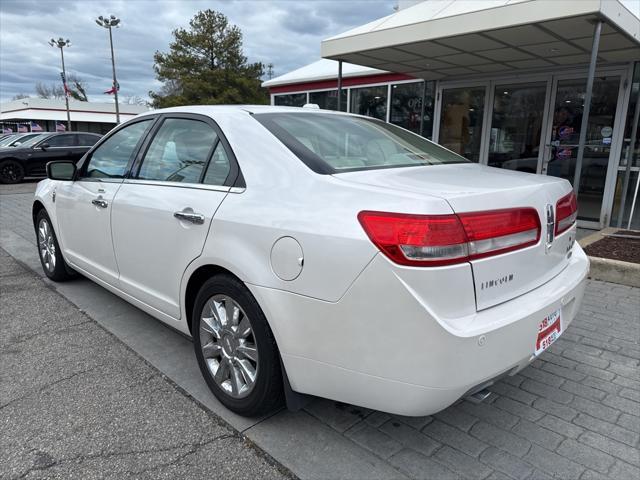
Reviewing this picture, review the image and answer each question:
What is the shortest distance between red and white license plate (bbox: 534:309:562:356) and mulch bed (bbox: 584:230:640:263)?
11.7 ft

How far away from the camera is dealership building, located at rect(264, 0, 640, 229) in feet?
18.7

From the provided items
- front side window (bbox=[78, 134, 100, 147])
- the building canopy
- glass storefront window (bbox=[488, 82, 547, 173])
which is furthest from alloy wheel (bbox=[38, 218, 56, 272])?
front side window (bbox=[78, 134, 100, 147])

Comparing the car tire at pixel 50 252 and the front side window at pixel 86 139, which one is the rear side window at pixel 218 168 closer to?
the car tire at pixel 50 252

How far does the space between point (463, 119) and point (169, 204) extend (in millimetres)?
8324

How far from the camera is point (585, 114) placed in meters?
5.61

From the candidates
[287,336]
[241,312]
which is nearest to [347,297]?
[287,336]

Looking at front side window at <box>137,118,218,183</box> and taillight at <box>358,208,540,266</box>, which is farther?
front side window at <box>137,118,218,183</box>

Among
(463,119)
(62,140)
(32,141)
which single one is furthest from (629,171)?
(32,141)

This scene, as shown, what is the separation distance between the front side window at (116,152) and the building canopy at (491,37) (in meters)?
4.52

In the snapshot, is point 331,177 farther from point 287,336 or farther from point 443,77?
point 443,77

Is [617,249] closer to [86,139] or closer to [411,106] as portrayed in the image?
[411,106]

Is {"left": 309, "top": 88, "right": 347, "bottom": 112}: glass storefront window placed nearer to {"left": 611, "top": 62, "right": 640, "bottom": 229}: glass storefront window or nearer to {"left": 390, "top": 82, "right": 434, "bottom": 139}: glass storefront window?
{"left": 390, "top": 82, "right": 434, "bottom": 139}: glass storefront window

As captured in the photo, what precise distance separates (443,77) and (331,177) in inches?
330

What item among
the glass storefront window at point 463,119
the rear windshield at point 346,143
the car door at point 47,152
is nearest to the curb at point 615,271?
the rear windshield at point 346,143
